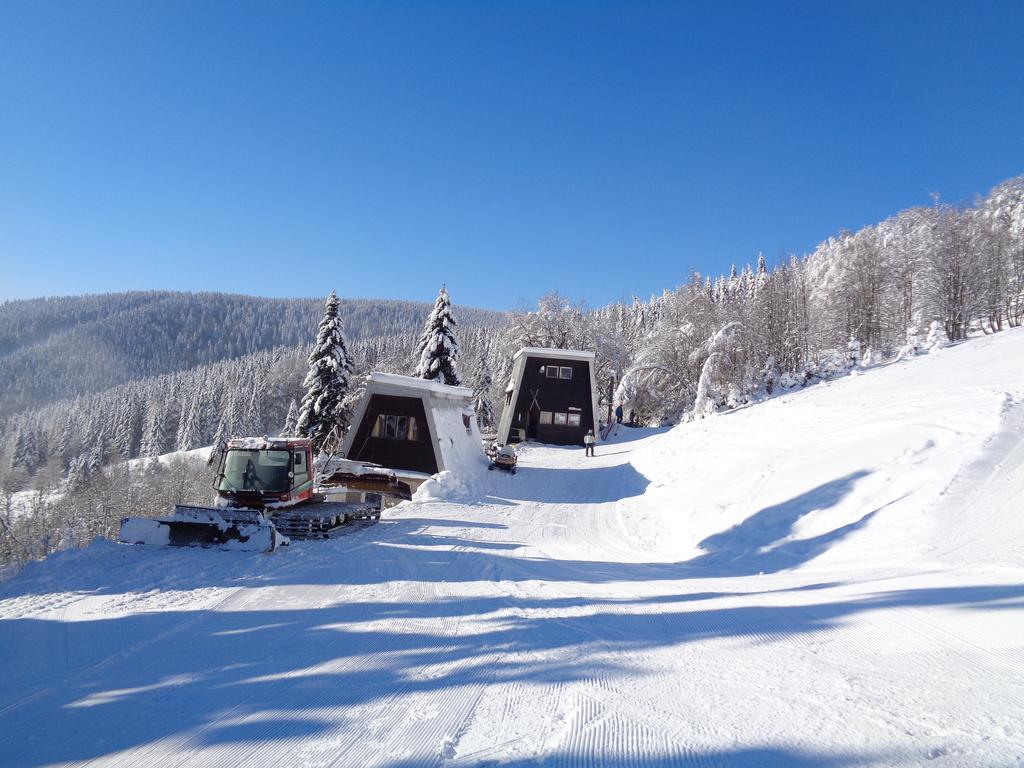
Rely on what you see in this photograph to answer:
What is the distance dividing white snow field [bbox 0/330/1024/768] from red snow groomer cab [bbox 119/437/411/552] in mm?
418

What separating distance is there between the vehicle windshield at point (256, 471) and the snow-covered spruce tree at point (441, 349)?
20.5 metres

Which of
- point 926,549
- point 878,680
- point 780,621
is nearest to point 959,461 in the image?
point 926,549

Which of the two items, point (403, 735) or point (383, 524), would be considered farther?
point (383, 524)

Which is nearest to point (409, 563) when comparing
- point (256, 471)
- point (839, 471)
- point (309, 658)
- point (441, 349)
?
point (309, 658)

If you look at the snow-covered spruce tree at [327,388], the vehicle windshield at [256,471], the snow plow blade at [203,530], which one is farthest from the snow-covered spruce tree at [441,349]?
the snow plow blade at [203,530]

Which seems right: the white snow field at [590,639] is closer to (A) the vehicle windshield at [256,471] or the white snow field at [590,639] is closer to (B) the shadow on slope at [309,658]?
(B) the shadow on slope at [309,658]

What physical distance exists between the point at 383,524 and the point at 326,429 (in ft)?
55.4

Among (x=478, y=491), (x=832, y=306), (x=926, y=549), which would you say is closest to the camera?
(x=926, y=549)

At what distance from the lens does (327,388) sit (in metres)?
28.0

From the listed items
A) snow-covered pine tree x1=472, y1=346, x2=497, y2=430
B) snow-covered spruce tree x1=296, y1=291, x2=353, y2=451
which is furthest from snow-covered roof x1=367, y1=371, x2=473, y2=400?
snow-covered pine tree x1=472, y1=346, x2=497, y2=430

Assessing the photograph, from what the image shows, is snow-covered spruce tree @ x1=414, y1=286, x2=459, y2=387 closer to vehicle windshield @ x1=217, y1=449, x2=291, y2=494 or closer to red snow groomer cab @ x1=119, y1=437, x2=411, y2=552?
red snow groomer cab @ x1=119, y1=437, x2=411, y2=552

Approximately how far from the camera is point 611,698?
357 centimetres

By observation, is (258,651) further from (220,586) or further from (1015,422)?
(1015,422)

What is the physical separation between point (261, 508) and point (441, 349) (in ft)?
74.2
